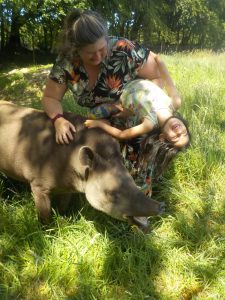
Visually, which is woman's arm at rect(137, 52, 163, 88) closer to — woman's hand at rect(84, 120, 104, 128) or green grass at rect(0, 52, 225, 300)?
woman's hand at rect(84, 120, 104, 128)

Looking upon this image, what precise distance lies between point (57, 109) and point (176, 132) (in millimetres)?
1028

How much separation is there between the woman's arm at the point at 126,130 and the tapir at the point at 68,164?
5 cm

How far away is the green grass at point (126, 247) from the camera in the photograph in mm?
2719

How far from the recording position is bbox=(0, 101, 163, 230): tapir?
104 inches

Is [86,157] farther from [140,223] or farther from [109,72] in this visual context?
[109,72]

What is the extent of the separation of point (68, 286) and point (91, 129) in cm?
119

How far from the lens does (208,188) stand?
12.2ft

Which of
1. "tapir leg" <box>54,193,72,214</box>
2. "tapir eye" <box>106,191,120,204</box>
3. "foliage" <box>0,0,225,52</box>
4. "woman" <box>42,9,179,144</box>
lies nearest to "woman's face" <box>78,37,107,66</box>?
"woman" <box>42,9,179,144</box>

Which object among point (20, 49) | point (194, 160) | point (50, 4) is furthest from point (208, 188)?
point (20, 49)

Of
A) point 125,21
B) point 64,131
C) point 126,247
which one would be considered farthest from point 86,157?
point 125,21

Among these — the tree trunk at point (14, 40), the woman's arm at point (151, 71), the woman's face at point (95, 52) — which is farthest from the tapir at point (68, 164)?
the tree trunk at point (14, 40)

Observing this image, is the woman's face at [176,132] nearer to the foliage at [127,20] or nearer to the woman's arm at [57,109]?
the woman's arm at [57,109]

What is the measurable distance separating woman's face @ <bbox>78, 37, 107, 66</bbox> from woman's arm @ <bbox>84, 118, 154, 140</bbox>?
0.48 m

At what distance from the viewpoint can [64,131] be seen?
9.89 feet
